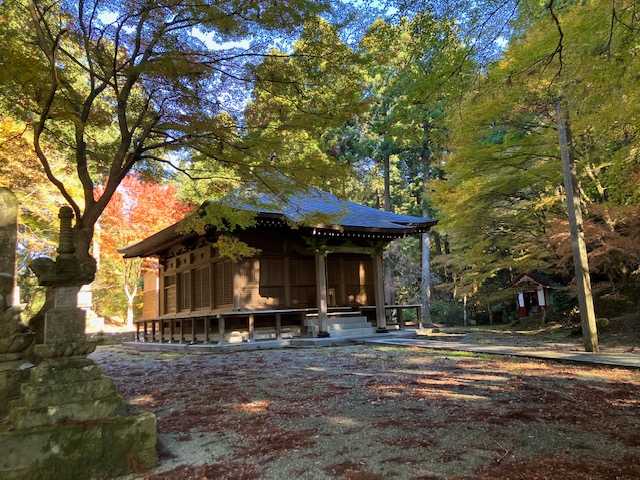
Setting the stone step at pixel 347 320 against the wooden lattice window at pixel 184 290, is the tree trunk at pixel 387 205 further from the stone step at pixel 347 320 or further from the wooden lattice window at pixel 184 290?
the wooden lattice window at pixel 184 290

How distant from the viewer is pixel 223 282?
47.5ft

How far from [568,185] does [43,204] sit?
1630 cm

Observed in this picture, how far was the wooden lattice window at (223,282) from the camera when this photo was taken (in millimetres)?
14033

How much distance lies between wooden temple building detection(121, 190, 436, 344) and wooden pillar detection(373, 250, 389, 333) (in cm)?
3

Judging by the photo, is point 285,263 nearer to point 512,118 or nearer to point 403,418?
point 512,118

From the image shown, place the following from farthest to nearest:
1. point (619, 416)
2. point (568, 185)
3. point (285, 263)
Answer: point (285, 263) → point (568, 185) → point (619, 416)

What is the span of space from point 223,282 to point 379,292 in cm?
523

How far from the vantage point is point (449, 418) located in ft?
14.3

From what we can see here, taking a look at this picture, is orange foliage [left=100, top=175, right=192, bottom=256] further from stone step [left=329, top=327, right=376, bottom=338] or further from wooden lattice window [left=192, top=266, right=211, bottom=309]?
stone step [left=329, top=327, right=376, bottom=338]

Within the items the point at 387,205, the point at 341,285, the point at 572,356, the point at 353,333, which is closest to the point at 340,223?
the point at 341,285

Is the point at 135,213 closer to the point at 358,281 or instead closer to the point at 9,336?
the point at 358,281

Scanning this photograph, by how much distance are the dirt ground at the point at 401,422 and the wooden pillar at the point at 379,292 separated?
23.2 ft

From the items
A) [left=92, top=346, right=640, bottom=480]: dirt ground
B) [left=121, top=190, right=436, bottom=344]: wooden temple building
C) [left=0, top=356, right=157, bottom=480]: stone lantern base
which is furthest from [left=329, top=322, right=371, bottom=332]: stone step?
[left=0, top=356, right=157, bottom=480]: stone lantern base

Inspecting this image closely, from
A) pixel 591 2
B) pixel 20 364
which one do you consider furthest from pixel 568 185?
pixel 20 364
